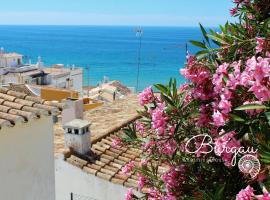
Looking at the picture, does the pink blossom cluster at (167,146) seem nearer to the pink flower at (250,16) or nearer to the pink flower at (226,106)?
the pink flower at (226,106)

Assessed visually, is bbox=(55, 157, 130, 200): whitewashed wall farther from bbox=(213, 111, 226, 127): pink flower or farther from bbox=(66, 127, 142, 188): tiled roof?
bbox=(213, 111, 226, 127): pink flower

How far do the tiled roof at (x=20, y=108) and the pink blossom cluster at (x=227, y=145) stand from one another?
339 centimetres

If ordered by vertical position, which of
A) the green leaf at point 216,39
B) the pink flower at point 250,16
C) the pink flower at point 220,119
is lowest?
the pink flower at point 220,119

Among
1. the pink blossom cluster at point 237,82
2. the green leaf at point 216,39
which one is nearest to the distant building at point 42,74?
the green leaf at point 216,39

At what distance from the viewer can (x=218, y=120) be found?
2814mm

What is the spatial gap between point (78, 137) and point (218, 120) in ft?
25.6

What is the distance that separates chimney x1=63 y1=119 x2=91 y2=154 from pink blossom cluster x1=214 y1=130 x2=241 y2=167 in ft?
24.8

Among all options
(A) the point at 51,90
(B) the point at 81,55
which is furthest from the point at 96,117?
(B) the point at 81,55

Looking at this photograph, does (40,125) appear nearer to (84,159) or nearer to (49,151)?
(49,151)

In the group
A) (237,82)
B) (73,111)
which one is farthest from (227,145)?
(73,111)

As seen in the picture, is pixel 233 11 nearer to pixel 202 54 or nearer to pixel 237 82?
pixel 202 54

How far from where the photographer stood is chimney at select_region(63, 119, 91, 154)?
34.2ft

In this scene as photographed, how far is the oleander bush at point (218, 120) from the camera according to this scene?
2.69 meters

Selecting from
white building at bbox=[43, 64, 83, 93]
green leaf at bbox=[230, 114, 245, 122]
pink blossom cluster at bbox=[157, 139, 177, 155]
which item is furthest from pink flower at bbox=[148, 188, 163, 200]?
white building at bbox=[43, 64, 83, 93]
